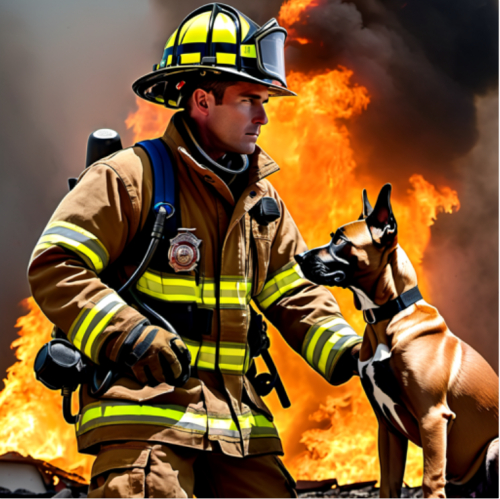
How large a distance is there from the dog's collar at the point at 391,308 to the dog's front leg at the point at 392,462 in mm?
421

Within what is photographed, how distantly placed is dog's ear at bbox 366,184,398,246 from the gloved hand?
2.88 feet

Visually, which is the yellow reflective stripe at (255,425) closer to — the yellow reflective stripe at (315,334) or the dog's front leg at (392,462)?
the yellow reflective stripe at (315,334)

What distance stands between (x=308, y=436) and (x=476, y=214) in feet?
6.63

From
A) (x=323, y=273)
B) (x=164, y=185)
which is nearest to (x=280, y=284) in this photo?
(x=323, y=273)

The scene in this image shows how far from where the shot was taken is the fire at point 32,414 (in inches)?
163

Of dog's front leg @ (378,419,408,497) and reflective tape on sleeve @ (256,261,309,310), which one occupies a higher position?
reflective tape on sleeve @ (256,261,309,310)

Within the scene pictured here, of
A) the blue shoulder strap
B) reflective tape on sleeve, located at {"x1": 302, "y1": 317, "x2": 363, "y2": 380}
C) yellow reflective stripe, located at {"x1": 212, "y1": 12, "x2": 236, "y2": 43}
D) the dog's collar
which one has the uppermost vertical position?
yellow reflective stripe, located at {"x1": 212, "y1": 12, "x2": 236, "y2": 43}

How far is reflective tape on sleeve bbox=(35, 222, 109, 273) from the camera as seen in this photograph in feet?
8.30

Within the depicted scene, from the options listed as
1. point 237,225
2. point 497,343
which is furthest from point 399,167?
point 237,225

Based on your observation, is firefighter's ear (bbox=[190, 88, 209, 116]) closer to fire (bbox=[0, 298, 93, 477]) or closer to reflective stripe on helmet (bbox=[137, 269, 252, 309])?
reflective stripe on helmet (bbox=[137, 269, 252, 309])

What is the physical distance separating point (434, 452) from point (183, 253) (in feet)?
3.99

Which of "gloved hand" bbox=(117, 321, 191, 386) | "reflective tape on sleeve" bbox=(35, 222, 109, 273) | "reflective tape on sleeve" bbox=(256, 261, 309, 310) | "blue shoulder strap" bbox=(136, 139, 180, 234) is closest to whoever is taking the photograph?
"gloved hand" bbox=(117, 321, 191, 386)

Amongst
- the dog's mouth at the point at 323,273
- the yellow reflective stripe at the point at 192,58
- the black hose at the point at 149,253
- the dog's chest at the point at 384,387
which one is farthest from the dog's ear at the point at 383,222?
the yellow reflective stripe at the point at 192,58

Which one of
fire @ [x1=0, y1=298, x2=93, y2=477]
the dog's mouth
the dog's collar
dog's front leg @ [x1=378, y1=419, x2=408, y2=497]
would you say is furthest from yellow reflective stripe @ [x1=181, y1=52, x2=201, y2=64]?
fire @ [x1=0, y1=298, x2=93, y2=477]
